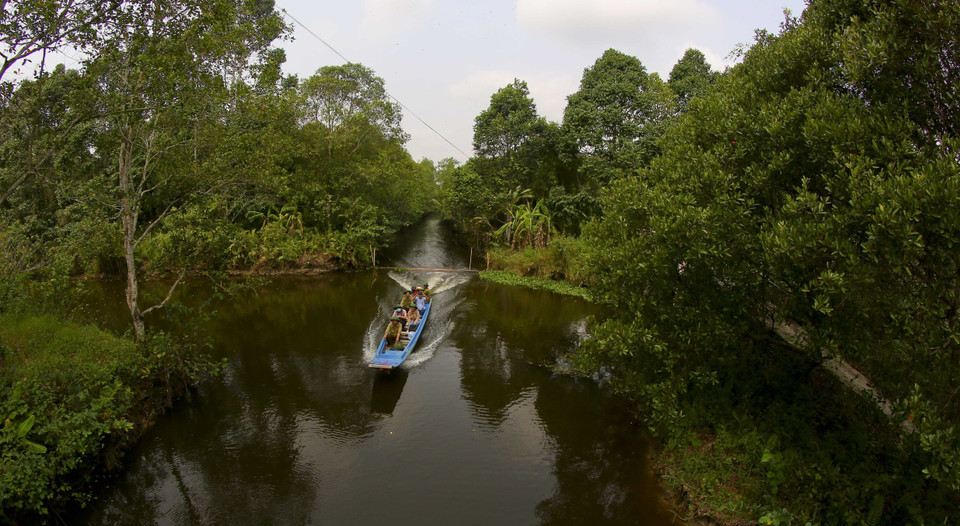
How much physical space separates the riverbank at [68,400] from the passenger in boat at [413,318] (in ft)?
19.5

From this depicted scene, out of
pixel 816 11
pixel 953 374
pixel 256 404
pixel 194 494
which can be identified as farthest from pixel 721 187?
pixel 256 404

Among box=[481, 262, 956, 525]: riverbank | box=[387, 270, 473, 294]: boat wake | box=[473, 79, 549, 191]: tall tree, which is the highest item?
box=[473, 79, 549, 191]: tall tree

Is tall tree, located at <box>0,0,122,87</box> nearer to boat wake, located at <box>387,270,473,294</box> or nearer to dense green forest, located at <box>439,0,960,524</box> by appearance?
dense green forest, located at <box>439,0,960,524</box>

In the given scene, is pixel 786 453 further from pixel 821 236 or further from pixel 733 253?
pixel 821 236

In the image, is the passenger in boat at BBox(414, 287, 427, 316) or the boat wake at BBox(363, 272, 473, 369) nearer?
the boat wake at BBox(363, 272, 473, 369)

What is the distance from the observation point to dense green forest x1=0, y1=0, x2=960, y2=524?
527 centimetres

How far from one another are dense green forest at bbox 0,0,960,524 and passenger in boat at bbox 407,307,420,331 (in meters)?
5.73

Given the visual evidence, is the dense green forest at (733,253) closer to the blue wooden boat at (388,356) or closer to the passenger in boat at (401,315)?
the blue wooden boat at (388,356)

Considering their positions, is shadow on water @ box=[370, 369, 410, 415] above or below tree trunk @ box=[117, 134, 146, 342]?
below

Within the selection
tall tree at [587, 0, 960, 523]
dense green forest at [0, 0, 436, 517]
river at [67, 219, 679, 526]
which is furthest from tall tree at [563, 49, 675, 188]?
dense green forest at [0, 0, 436, 517]

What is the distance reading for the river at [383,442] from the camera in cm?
758

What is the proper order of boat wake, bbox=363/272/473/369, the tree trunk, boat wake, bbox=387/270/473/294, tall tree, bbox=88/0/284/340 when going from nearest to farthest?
tall tree, bbox=88/0/284/340 → the tree trunk → boat wake, bbox=363/272/473/369 → boat wake, bbox=387/270/473/294

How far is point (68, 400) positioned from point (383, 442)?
497 cm

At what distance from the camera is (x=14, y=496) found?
620cm
